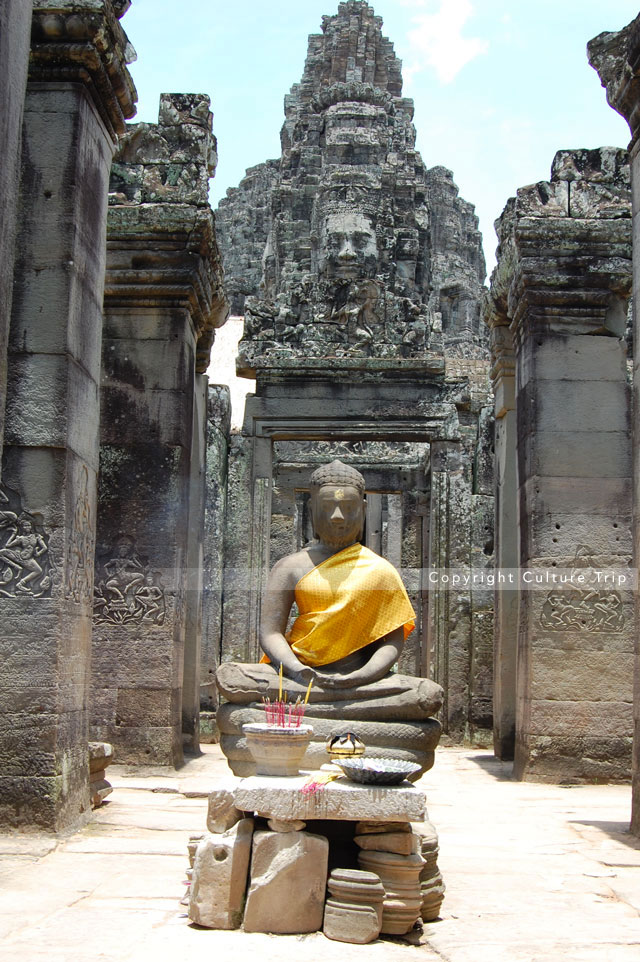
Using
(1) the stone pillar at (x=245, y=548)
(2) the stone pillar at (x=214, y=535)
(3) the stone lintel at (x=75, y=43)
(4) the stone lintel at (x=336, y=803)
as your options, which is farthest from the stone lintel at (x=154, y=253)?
(4) the stone lintel at (x=336, y=803)

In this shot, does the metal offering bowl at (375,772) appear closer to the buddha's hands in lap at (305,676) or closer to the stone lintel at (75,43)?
the buddha's hands in lap at (305,676)

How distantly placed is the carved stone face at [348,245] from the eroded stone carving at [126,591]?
16388 millimetres

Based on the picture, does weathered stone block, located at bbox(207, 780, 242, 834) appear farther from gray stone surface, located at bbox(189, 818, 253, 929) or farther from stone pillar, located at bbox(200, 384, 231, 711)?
stone pillar, located at bbox(200, 384, 231, 711)

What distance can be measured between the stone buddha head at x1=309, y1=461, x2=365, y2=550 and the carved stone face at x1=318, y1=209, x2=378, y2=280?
1793 cm

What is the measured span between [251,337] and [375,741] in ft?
26.9

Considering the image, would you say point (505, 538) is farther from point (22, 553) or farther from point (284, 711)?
point (22, 553)

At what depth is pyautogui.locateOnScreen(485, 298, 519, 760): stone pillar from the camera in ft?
35.1

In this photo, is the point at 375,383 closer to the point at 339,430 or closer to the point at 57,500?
the point at 339,430

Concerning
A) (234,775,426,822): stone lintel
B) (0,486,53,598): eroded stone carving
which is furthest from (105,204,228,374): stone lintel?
(234,775,426,822): stone lintel

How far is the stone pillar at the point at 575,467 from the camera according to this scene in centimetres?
902

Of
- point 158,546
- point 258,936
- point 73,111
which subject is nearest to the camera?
point 258,936

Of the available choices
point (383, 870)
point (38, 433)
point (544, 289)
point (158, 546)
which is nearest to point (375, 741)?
point (383, 870)

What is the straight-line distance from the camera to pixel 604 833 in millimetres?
6430

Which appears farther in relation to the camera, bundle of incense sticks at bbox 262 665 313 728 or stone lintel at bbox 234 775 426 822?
bundle of incense sticks at bbox 262 665 313 728
